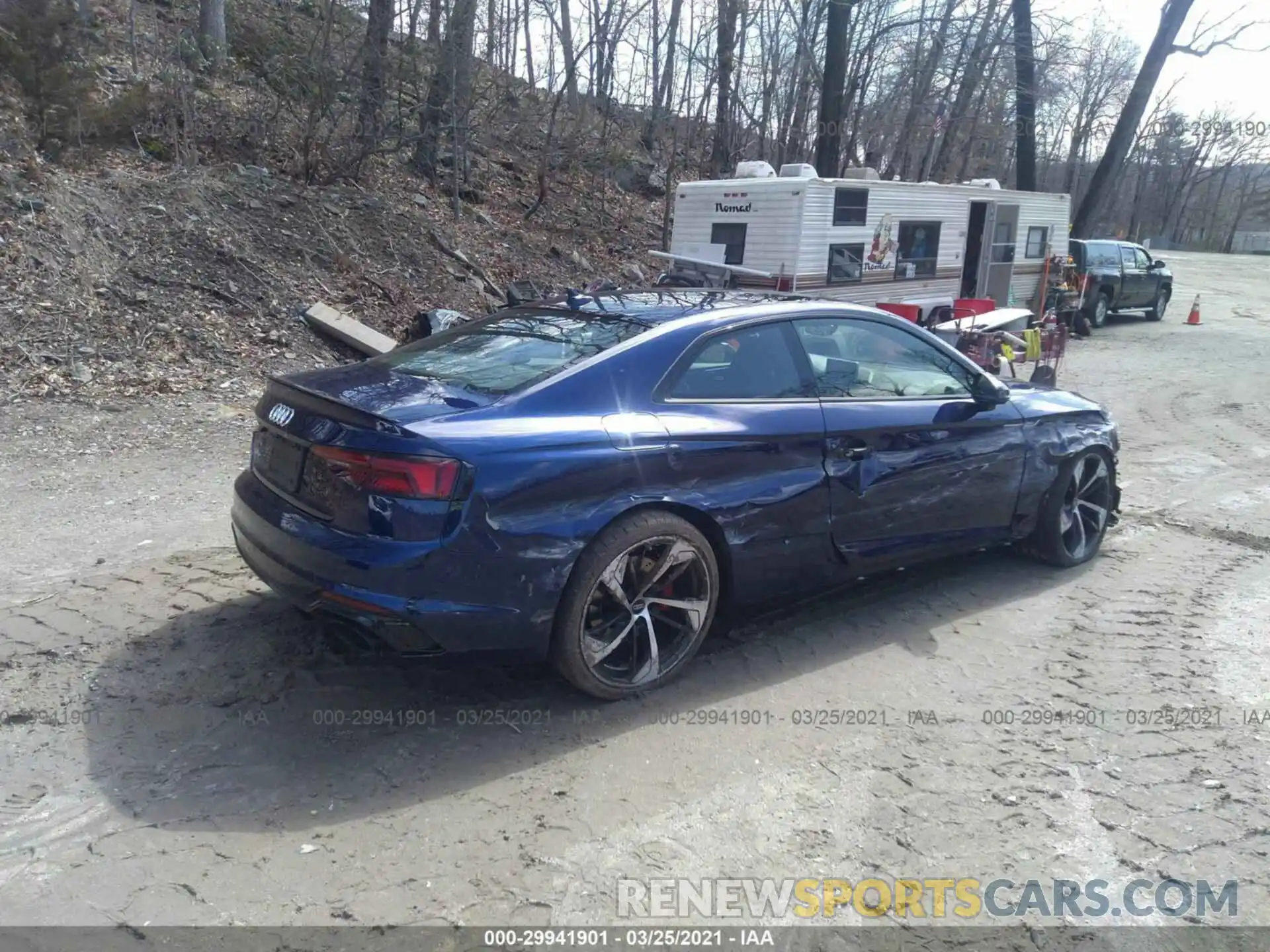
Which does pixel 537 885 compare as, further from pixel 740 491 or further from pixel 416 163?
pixel 416 163

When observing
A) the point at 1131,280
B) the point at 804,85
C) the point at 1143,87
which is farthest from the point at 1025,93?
the point at 1131,280

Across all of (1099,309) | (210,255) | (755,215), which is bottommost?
(210,255)

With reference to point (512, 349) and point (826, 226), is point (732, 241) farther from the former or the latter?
point (512, 349)

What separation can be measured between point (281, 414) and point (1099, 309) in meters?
19.1

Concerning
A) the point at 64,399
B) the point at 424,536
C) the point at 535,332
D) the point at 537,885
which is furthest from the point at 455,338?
the point at 64,399

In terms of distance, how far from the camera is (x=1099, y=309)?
19.4 metres

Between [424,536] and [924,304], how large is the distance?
13.6 metres

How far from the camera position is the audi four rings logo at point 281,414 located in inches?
148

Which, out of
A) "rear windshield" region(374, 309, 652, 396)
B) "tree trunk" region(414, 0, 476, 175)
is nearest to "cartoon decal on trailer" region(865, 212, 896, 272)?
"tree trunk" region(414, 0, 476, 175)

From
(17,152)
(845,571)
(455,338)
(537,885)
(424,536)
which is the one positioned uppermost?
(17,152)

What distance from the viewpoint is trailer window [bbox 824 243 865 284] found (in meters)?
13.9

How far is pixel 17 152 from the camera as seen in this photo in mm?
10438

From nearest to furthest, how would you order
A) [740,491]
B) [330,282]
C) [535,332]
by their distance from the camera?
[740,491] → [535,332] → [330,282]

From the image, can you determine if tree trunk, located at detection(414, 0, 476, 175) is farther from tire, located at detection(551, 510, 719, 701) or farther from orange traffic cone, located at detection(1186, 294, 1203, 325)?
orange traffic cone, located at detection(1186, 294, 1203, 325)
